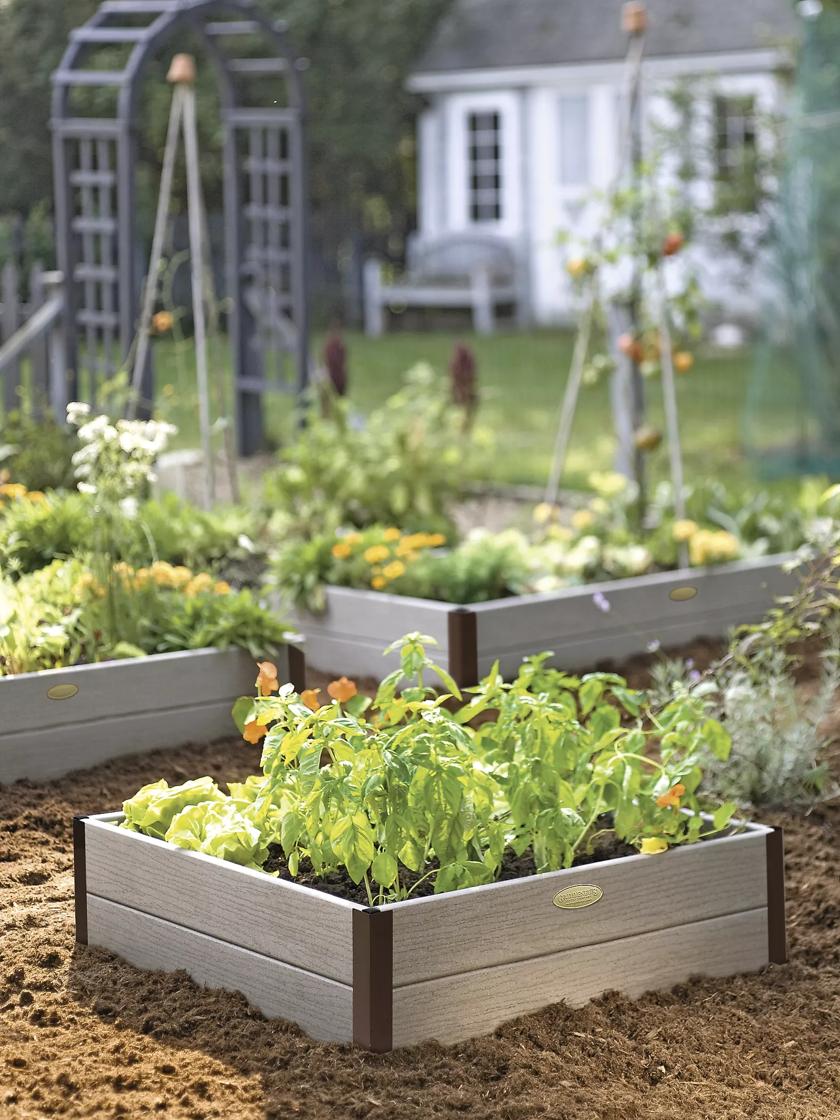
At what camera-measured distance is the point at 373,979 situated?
2764 millimetres

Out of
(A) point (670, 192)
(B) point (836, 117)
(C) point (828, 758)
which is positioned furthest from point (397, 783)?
(B) point (836, 117)

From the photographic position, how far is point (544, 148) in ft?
62.9

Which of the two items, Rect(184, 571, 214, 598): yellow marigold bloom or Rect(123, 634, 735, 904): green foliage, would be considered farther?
Rect(184, 571, 214, 598): yellow marigold bloom

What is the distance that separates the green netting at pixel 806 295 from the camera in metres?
Result: 8.95

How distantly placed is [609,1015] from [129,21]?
17408mm

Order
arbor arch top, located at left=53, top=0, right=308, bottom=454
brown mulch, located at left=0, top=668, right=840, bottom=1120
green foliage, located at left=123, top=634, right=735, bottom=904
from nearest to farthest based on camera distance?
1. brown mulch, located at left=0, top=668, right=840, bottom=1120
2. green foliage, located at left=123, top=634, right=735, bottom=904
3. arbor arch top, located at left=53, top=0, right=308, bottom=454

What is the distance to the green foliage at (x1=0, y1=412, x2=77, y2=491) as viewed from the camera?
6672 millimetres

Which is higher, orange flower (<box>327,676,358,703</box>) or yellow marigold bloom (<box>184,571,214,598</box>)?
orange flower (<box>327,676,358,703</box>)

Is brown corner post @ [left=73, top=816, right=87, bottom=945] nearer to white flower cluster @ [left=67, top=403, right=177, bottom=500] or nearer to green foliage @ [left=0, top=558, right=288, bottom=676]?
green foliage @ [left=0, top=558, right=288, bottom=676]

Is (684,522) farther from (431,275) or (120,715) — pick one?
(431,275)

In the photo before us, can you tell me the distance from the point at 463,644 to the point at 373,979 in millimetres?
2485

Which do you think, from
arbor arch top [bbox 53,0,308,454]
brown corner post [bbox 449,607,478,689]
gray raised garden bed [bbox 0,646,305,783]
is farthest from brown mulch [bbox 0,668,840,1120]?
arbor arch top [bbox 53,0,308,454]

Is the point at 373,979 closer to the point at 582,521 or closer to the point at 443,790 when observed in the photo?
the point at 443,790

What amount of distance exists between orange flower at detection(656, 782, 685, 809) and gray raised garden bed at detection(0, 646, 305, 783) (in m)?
1.66
